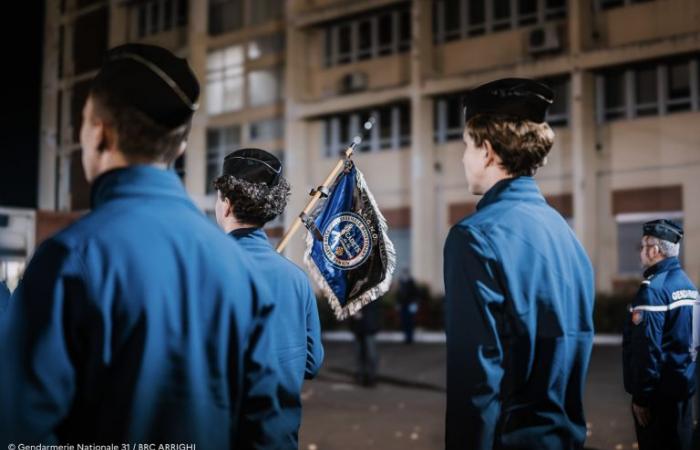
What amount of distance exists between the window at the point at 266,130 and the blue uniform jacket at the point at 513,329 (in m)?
27.9

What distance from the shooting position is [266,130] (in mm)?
30719

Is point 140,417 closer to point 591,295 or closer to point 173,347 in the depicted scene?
point 173,347

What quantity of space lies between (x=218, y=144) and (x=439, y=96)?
1086 centimetres

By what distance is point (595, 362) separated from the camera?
49.6 feet

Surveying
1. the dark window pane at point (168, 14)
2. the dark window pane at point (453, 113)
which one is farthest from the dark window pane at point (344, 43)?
the dark window pane at point (168, 14)

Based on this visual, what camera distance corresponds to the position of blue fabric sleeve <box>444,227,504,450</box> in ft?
7.61

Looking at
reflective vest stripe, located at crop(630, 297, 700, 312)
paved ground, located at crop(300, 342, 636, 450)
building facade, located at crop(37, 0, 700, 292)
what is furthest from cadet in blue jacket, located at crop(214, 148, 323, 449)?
building facade, located at crop(37, 0, 700, 292)

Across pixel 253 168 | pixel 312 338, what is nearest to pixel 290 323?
pixel 312 338

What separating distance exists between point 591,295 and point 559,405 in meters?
0.42

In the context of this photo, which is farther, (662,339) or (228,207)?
(662,339)

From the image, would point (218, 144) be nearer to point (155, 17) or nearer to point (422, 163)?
point (155, 17)

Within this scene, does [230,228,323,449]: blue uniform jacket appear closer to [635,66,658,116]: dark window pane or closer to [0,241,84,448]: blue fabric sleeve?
[0,241,84,448]: blue fabric sleeve

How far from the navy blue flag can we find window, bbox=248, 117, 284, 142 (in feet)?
83.8

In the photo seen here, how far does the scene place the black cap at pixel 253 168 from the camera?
3480 mm
